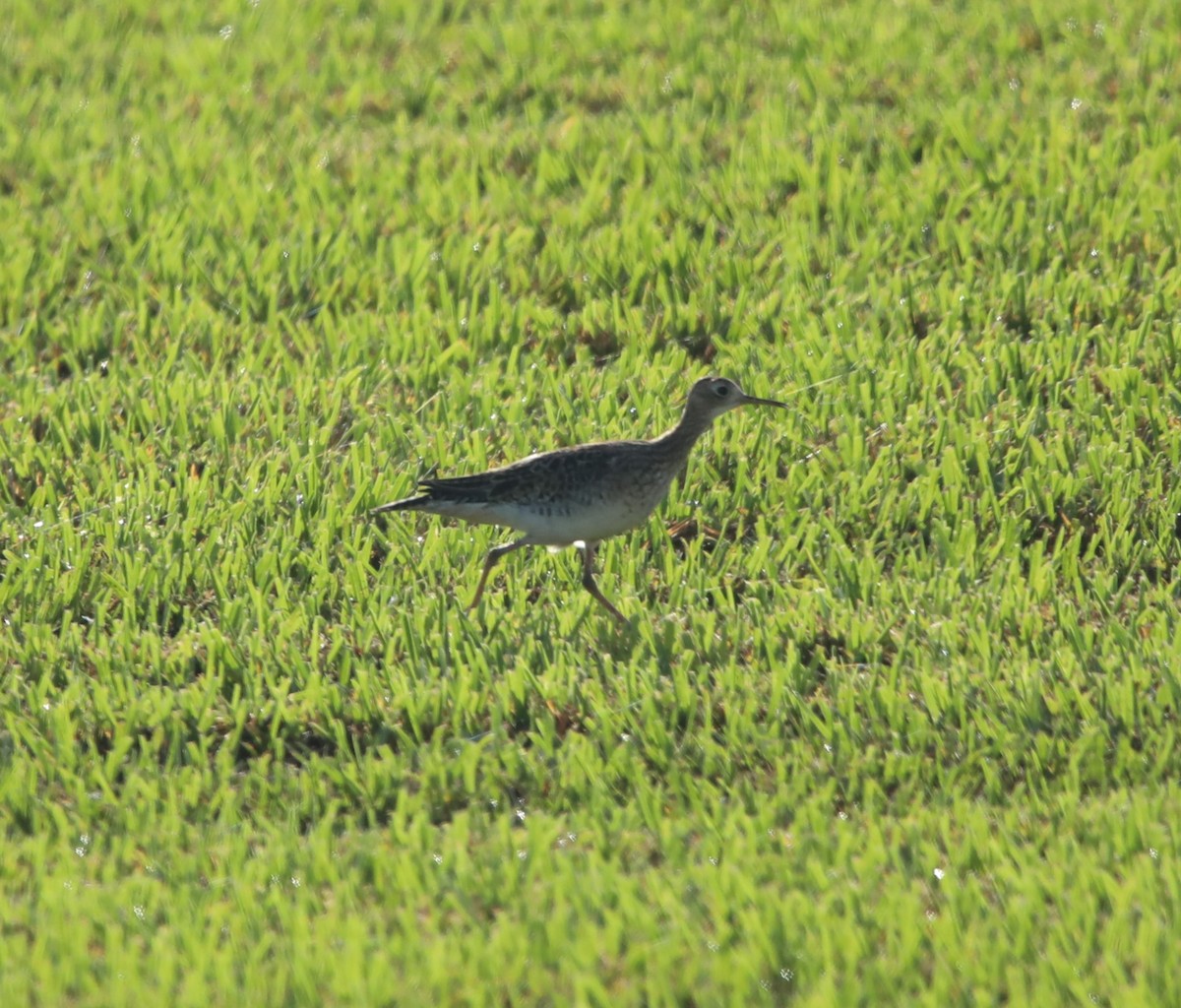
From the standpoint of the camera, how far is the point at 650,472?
7.07 metres

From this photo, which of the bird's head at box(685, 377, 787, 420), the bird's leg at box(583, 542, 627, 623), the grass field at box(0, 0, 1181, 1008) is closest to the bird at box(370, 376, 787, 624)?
the bird's leg at box(583, 542, 627, 623)

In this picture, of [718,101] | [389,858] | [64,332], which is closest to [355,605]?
[389,858]

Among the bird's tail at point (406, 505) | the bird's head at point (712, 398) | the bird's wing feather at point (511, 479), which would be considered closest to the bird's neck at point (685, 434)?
the bird's head at point (712, 398)

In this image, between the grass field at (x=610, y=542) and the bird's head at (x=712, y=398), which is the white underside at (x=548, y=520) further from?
the bird's head at (x=712, y=398)

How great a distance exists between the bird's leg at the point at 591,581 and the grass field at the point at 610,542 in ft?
0.25

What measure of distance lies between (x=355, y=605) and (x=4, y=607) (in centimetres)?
140

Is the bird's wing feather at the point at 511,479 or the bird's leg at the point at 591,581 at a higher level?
the bird's wing feather at the point at 511,479

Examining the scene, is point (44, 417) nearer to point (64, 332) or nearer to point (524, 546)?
point (64, 332)

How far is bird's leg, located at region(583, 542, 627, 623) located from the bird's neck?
50cm

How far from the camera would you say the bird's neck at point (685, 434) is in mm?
7254

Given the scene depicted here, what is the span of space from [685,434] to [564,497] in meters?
0.78

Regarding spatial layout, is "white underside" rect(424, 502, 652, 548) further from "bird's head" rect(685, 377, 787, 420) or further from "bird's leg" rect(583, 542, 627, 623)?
"bird's head" rect(685, 377, 787, 420)

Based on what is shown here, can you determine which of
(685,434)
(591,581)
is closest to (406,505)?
(591,581)

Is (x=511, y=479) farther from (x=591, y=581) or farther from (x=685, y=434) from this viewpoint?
(x=685, y=434)
